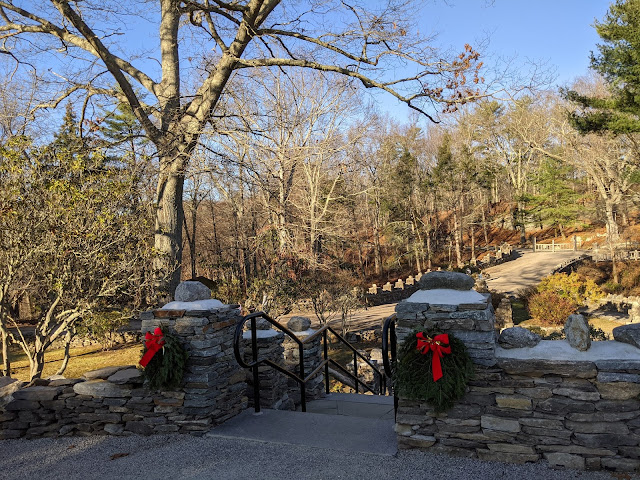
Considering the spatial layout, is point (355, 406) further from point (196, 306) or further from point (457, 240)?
point (457, 240)

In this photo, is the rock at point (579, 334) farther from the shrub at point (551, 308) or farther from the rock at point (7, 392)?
the shrub at point (551, 308)

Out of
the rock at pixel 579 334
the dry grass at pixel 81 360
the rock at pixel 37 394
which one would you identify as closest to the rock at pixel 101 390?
the rock at pixel 37 394

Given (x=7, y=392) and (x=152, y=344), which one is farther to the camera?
(x=7, y=392)

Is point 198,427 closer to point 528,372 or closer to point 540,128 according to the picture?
point 528,372

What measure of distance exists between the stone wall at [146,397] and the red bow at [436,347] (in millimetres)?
1909

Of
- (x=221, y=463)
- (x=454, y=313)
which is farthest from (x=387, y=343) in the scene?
(x=221, y=463)

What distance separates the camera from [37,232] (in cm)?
564

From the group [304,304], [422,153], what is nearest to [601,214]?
[422,153]

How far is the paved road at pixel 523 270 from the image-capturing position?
74.2 ft

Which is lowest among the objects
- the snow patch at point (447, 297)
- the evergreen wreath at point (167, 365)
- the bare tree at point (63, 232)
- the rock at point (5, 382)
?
the rock at point (5, 382)

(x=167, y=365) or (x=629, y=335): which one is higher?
(x=629, y=335)

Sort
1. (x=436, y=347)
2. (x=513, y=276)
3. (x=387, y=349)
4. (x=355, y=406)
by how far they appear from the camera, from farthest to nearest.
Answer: (x=513, y=276)
(x=355, y=406)
(x=387, y=349)
(x=436, y=347)

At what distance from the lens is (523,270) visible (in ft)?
83.3

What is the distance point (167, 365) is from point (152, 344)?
0.24 metres
